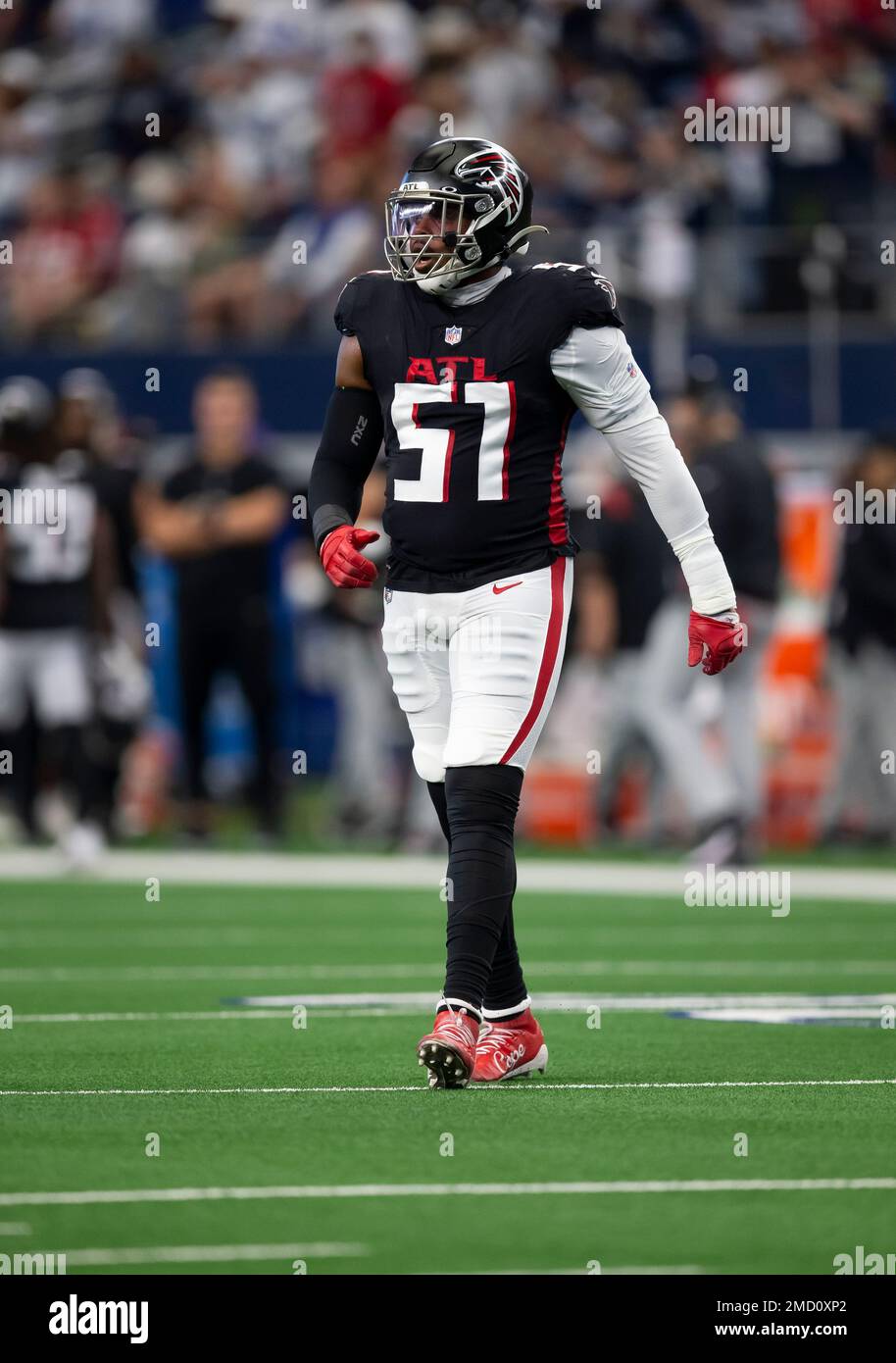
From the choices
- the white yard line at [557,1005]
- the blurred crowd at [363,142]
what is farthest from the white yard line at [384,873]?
the blurred crowd at [363,142]

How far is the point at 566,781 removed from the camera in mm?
16406

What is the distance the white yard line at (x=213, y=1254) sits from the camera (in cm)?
422

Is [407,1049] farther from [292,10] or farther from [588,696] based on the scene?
[292,10]

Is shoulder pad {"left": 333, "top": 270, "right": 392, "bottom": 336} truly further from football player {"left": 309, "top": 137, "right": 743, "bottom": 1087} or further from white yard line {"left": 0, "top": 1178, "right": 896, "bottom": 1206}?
white yard line {"left": 0, "top": 1178, "right": 896, "bottom": 1206}

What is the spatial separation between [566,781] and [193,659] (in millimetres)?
2386

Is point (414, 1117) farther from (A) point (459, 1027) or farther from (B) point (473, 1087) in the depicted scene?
(B) point (473, 1087)

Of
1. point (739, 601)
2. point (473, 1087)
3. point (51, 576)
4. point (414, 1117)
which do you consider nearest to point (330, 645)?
point (51, 576)

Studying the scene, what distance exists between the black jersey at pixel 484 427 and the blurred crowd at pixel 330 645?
7.17m

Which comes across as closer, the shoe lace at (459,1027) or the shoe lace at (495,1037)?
the shoe lace at (459,1027)

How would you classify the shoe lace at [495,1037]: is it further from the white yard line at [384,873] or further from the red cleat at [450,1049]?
the white yard line at [384,873]
